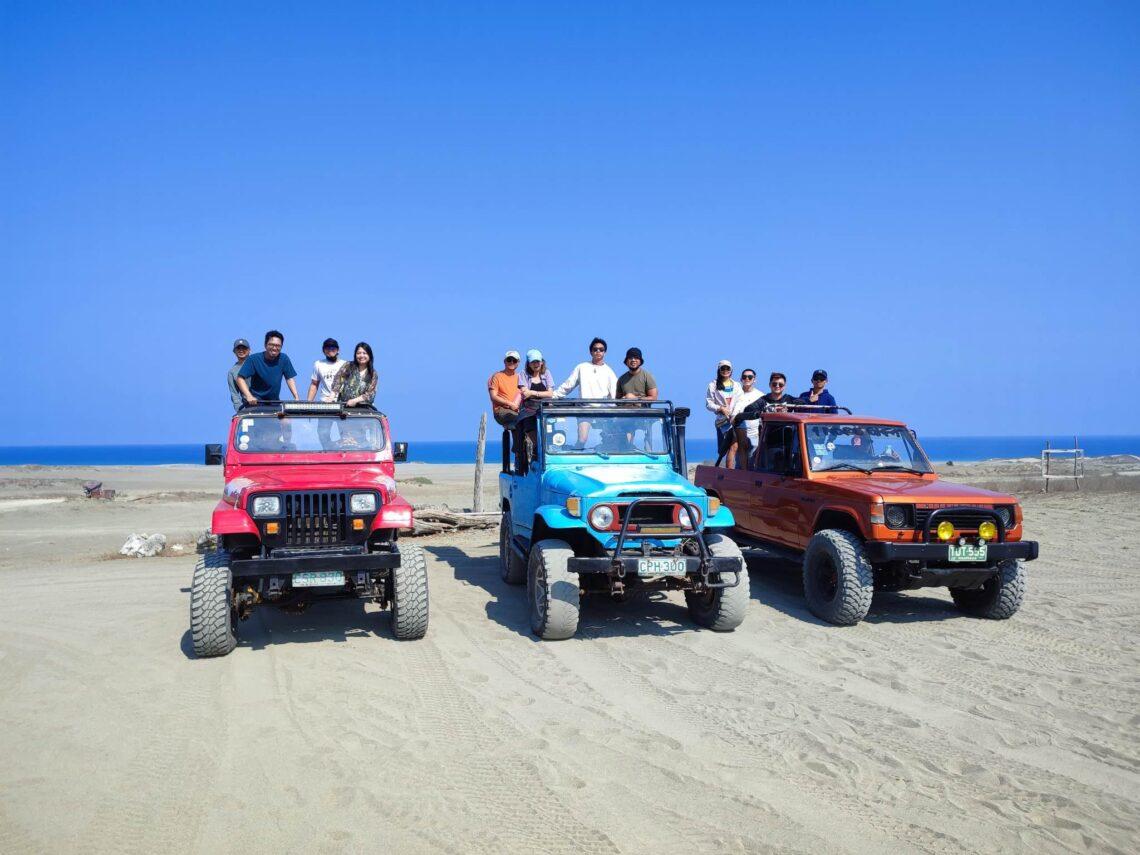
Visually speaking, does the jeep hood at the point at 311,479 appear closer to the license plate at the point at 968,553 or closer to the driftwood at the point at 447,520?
the license plate at the point at 968,553

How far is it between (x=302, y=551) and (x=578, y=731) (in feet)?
10.2

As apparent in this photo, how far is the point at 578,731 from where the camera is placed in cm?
525

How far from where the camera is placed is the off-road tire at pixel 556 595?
7.32 m

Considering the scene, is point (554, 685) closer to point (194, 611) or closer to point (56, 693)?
point (194, 611)

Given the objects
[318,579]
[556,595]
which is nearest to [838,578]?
[556,595]

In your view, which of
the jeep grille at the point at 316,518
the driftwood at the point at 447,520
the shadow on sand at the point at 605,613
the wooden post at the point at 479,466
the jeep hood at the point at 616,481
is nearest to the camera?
the jeep grille at the point at 316,518

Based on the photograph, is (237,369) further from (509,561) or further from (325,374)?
(509,561)

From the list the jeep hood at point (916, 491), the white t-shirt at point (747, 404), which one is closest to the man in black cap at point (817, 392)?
the white t-shirt at point (747, 404)

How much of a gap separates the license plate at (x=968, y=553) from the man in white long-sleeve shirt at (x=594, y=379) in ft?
14.4

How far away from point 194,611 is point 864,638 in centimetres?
591

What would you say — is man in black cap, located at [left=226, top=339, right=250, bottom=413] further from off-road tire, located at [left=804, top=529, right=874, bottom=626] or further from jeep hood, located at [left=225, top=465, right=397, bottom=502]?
off-road tire, located at [left=804, top=529, right=874, bottom=626]

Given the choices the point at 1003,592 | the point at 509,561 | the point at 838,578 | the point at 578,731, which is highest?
the point at 838,578

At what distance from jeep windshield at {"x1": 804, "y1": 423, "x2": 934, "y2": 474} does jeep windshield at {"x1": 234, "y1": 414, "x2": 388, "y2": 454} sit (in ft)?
16.1

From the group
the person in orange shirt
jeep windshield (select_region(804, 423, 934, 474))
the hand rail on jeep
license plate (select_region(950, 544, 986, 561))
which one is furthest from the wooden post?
license plate (select_region(950, 544, 986, 561))
